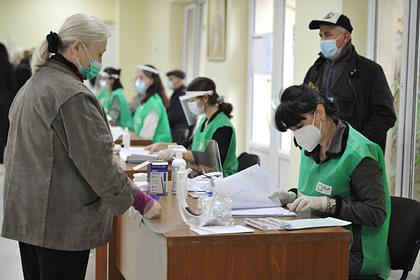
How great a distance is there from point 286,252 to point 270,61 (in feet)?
15.3

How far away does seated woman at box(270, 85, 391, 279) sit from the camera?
2.71 m

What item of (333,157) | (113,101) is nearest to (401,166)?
(333,157)

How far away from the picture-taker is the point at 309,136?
2852 mm

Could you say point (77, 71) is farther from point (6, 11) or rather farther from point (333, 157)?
point (6, 11)

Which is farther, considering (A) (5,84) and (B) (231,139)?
(A) (5,84)

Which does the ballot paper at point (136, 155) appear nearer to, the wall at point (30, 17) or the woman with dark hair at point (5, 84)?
the woman with dark hair at point (5, 84)

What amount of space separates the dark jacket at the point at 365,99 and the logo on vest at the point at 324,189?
1.18m

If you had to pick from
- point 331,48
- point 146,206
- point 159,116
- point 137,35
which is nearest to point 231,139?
point 331,48

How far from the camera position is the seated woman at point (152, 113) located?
6.48 m

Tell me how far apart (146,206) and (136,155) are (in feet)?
5.87

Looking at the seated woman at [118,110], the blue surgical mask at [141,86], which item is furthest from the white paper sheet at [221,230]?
the seated woman at [118,110]

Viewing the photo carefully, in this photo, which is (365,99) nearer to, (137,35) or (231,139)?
(231,139)

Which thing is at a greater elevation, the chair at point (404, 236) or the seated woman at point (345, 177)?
the seated woman at point (345, 177)

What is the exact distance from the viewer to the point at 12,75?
901cm
